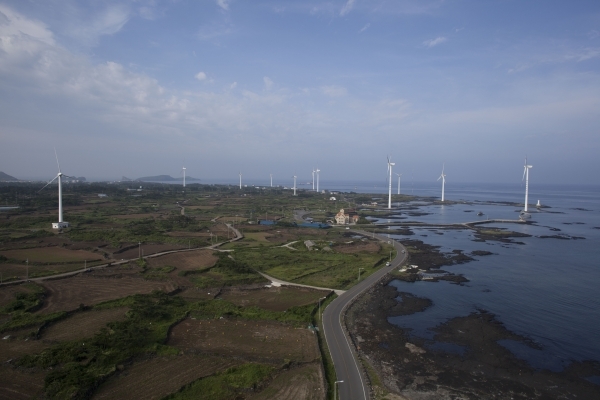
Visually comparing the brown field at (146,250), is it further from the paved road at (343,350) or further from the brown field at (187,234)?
the paved road at (343,350)

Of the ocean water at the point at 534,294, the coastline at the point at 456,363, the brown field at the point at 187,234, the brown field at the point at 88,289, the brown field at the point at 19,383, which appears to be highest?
the brown field at the point at 187,234

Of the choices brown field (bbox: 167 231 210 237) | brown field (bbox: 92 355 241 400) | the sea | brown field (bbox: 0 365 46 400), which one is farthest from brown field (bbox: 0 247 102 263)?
the sea

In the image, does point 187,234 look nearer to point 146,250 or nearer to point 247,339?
point 146,250

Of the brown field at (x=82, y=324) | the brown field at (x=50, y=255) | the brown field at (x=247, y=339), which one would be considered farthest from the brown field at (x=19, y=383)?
the brown field at (x=50, y=255)

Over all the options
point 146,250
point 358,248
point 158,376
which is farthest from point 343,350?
point 146,250

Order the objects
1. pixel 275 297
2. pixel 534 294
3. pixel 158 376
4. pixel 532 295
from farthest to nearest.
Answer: pixel 534 294
pixel 532 295
pixel 275 297
pixel 158 376

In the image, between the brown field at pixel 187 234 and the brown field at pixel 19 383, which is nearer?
the brown field at pixel 19 383
